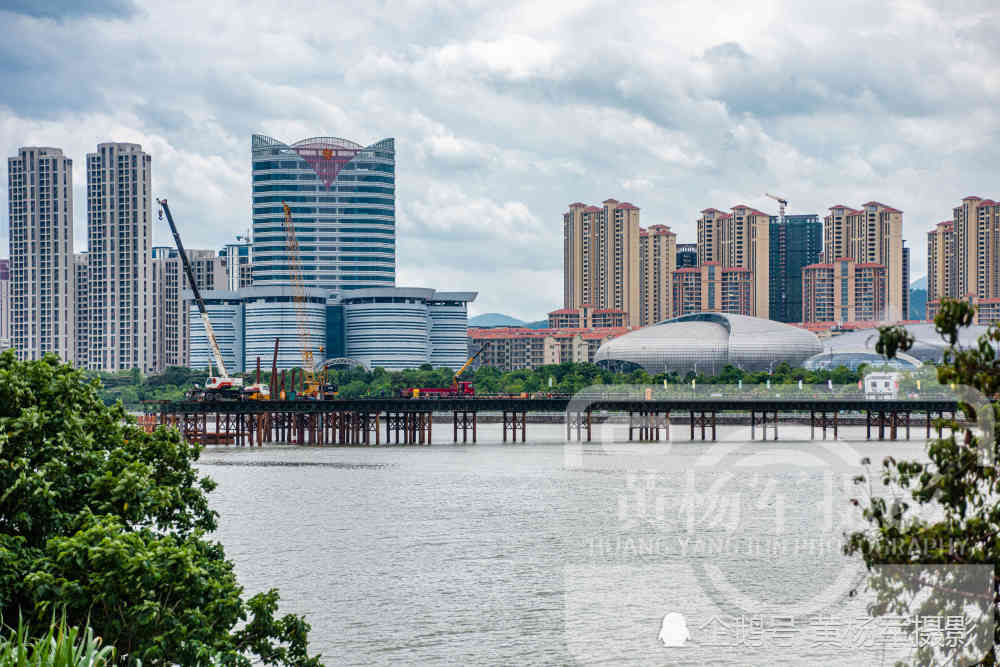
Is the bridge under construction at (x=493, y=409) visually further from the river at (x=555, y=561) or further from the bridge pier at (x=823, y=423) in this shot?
the river at (x=555, y=561)

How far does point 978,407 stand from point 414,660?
16.0m

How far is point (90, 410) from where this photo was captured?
2038 centimetres

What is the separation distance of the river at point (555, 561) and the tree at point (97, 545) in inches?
358

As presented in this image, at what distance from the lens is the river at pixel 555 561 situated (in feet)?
95.3

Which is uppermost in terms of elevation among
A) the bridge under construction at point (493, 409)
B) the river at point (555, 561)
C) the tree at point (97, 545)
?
the tree at point (97, 545)

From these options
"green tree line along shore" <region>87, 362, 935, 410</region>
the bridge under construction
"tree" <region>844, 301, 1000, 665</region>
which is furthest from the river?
"green tree line along shore" <region>87, 362, 935, 410</region>

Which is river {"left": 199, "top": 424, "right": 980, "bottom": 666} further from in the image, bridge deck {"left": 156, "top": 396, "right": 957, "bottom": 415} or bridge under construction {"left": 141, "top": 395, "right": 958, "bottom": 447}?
bridge under construction {"left": 141, "top": 395, "right": 958, "bottom": 447}

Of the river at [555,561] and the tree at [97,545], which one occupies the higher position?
the tree at [97,545]

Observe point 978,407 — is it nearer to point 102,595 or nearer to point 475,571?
point 102,595

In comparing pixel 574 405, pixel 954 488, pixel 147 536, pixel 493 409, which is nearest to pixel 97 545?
pixel 147 536

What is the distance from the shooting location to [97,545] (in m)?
16.4

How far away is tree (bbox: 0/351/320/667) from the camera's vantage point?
16.4m

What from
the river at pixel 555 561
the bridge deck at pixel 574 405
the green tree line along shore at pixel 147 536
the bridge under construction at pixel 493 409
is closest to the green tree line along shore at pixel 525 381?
the bridge under construction at pixel 493 409

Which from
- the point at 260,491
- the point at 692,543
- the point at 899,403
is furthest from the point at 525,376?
the point at 692,543
